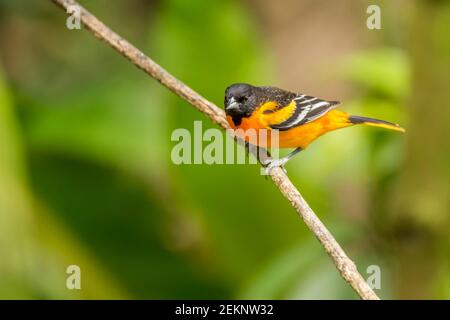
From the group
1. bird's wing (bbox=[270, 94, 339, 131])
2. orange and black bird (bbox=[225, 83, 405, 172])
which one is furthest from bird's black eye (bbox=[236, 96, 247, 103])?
bird's wing (bbox=[270, 94, 339, 131])

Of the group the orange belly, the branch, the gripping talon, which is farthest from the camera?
the orange belly

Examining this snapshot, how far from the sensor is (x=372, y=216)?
458 centimetres

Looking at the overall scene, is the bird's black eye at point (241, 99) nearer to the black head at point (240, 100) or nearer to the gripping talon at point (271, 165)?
the black head at point (240, 100)

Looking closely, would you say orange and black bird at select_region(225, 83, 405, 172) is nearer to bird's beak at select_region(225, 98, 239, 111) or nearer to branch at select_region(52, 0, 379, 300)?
bird's beak at select_region(225, 98, 239, 111)

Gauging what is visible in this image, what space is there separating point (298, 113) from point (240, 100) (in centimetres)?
30

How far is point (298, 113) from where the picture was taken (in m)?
3.76

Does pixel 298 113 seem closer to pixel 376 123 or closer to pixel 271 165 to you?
pixel 376 123

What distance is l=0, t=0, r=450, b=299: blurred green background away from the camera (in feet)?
12.4

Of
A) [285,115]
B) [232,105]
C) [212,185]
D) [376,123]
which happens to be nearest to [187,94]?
[232,105]

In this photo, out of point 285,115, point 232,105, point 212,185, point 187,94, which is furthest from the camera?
point 212,185

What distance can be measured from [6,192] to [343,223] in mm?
1723
